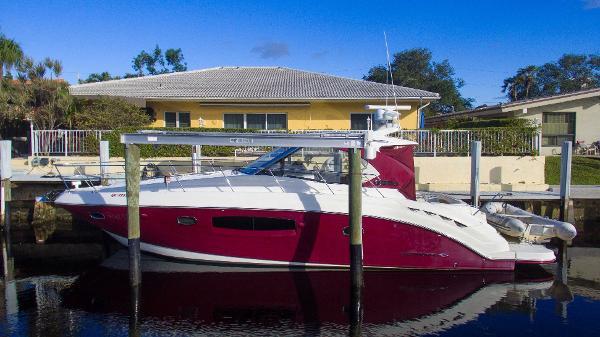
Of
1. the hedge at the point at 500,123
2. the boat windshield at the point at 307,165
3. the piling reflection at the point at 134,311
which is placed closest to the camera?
the piling reflection at the point at 134,311

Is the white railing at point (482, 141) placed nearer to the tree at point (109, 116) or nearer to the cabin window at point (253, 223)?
the cabin window at point (253, 223)

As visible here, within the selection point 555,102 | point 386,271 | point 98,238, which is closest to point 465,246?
point 386,271

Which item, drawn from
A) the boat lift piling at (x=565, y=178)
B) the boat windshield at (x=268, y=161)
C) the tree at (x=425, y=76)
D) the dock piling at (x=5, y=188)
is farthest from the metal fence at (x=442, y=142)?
the tree at (x=425, y=76)

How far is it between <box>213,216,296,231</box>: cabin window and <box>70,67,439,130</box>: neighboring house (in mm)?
11364

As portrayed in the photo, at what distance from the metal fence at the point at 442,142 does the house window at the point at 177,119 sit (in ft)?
13.9

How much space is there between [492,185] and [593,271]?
573 centimetres

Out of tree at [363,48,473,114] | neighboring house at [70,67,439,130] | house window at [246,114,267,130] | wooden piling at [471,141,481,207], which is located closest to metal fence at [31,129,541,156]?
neighboring house at [70,67,439,130]

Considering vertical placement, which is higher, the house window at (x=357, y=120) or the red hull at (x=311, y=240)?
the house window at (x=357, y=120)

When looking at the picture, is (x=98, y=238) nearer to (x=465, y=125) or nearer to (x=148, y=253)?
(x=148, y=253)

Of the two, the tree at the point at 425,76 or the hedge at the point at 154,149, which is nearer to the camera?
the hedge at the point at 154,149

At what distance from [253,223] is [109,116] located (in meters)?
11.2

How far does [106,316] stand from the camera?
7.79 meters

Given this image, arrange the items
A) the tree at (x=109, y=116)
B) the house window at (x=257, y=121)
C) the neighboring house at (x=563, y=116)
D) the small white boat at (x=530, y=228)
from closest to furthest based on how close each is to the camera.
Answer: the small white boat at (x=530, y=228) < the tree at (x=109, y=116) < the house window at (x=257, y=121) < the neighboring house at (x=563, y=116)

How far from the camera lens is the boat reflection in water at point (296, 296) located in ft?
25.3
